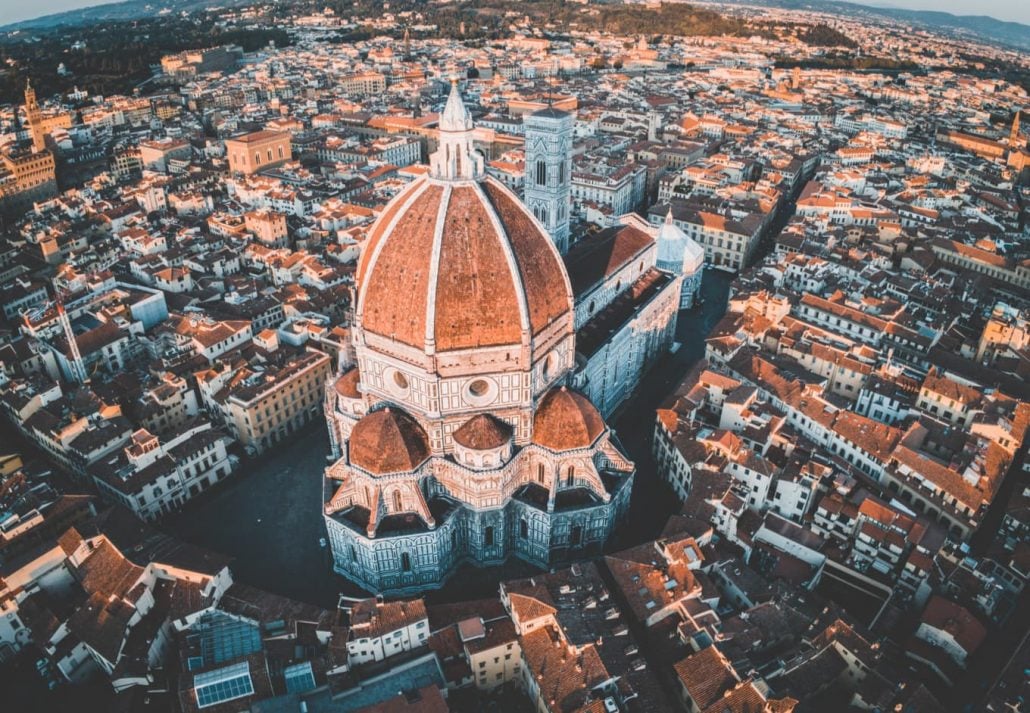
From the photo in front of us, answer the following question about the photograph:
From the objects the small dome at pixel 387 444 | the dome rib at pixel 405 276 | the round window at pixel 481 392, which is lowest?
the small dome at pixel 387 444

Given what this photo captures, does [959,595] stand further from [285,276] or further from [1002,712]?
[285,276]

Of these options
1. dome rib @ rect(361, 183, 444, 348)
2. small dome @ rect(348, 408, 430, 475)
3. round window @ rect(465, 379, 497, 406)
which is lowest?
small dome @ rect(348, 408, 430, 475)

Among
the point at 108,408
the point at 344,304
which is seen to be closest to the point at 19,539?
the point at 108,408

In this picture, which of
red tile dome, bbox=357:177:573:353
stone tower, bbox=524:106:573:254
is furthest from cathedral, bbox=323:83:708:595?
stone tower, bbox=524:106:573:254

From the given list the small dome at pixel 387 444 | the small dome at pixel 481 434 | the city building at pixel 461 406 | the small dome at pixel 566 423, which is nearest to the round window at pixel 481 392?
the city building at pixel 461 406

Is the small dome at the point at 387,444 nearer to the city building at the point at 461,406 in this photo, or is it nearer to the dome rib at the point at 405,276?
the city building at the point at 461,406

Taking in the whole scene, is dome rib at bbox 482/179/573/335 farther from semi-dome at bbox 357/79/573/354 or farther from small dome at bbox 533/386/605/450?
small dome at bbox 533/386/605/450
